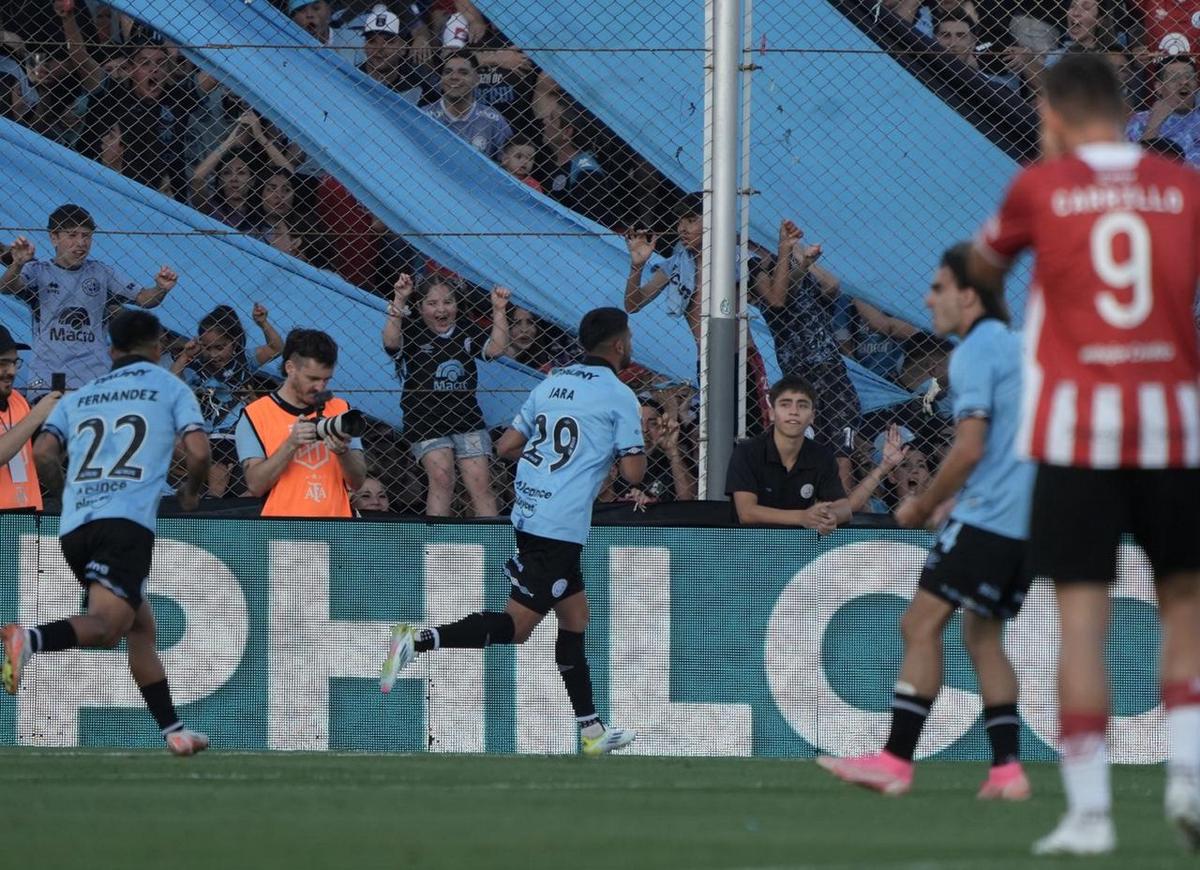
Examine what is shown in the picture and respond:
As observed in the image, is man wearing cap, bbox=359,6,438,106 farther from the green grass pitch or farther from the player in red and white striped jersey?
the player in red and white striped jersey

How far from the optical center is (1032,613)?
33.9 feet

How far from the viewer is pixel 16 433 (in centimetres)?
989

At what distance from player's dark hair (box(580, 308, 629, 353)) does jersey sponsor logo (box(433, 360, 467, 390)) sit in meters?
1.11

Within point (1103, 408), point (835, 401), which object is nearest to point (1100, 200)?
point (1103, 408)

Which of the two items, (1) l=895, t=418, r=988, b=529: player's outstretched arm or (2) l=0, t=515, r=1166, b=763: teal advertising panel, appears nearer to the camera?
(1) l=895, t=418, r=988, b=529: player's outstretched arm

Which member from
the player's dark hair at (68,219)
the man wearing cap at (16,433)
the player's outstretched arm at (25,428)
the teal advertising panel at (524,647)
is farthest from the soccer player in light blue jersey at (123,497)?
the player's dark hair at (68,219)

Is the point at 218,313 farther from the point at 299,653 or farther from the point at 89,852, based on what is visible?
the point at 89,852

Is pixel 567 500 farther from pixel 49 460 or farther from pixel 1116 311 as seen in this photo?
pixel 1116 311

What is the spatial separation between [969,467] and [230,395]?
517cm

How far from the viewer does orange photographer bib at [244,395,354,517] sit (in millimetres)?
9930

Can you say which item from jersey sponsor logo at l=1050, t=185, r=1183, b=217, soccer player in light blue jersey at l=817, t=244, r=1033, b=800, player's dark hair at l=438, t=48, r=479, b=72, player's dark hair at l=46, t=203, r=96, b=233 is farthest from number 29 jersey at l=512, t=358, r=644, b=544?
jersey sponsor logo at l=1050, t=185, r=1183, b=217

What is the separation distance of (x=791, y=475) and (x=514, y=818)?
15.1ft

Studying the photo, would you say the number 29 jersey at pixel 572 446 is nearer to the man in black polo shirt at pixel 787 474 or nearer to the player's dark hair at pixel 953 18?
the man in black polo shirt at pixel 787 474

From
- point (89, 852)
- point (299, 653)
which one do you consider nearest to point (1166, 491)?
point (89, 852)
